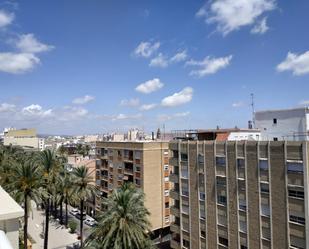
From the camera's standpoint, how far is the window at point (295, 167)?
26919 millimetres

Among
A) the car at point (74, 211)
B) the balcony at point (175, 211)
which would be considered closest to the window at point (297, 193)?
the balcony at point (175, 211)

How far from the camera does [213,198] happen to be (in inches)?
1374

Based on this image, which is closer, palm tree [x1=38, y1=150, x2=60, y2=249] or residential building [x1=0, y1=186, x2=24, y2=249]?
residential building [x1=0, y1=186, x2=24, y2=249]

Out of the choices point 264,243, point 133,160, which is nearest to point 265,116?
point 264,243

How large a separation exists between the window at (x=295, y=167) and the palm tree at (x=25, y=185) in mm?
25686

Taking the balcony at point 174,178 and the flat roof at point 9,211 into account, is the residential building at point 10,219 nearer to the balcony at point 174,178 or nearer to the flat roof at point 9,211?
the flat roof at point 9,211

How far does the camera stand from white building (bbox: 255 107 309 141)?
37625 mm

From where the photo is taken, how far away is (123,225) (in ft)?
90.7

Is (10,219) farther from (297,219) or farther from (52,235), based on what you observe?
(52,235)

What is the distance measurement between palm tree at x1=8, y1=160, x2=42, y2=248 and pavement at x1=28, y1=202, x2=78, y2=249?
673 inches

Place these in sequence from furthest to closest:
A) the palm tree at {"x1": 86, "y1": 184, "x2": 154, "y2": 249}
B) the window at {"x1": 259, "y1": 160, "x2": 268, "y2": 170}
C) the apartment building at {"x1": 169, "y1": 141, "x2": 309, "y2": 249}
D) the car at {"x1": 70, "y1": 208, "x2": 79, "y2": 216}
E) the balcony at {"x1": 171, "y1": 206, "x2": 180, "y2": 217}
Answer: the car at {"x1": 70, "y1": 208, "x2": 79, "y2": 216}
the balcony at {"x1": 171, "y1": 206, "x2": 180, "y2": 217}
the window at {"x1": 259, "y1": 160, "x2": 268, "y2": 170}
the palm tree at {"x1": 86, "y1": 184, "x2": 154, "y2": 249}
the apartment building at {"x1": 169, "y1": 141, "x2": 309, "y2": 249}

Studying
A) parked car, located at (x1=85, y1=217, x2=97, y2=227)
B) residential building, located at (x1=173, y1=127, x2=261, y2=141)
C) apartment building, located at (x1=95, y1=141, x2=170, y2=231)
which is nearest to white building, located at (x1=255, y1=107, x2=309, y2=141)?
residential building, located at (x1=173, y1=127, x2=261, y2=141)

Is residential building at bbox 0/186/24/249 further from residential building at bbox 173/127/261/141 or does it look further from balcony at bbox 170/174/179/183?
residential building at bbox 173/127/261/141

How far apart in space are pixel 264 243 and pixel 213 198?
282 inches
